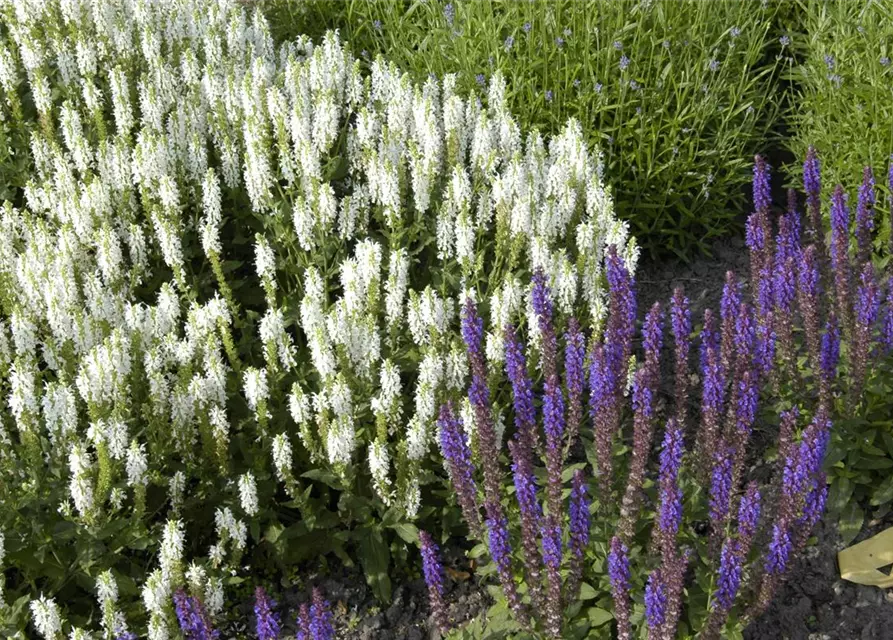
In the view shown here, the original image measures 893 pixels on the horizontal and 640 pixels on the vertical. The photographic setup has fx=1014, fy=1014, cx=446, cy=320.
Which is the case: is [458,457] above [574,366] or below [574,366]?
below

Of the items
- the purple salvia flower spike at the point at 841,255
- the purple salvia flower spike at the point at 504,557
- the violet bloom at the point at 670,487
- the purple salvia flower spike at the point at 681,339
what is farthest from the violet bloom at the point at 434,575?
the purple salvia flower spike at the point at 841,255

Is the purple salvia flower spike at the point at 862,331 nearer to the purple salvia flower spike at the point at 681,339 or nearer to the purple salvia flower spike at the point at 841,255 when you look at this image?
the purple salvia flower spike at the point at 841,255

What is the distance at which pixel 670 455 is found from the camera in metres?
2.87

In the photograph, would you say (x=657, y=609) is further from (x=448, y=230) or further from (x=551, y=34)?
(x=551, y=34)

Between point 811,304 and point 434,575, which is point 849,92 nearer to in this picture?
point 811,304

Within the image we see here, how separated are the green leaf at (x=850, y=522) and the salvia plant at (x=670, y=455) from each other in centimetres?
4

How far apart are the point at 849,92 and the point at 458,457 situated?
3.57 m

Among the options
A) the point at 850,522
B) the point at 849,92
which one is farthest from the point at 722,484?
the point at 849,92

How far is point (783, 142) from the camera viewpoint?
20.0ft

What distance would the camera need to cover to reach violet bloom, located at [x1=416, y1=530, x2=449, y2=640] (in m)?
2.81

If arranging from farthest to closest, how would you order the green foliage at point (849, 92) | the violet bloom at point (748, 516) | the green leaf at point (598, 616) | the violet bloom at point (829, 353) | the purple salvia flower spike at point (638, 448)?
the green foliage at point (849, 92) < the violet bloom at point (829, 353) < the green leaf at point (598, 616) < the purple salvia flower spike at point (638, 448) < the violet bloom at point (748, 516)

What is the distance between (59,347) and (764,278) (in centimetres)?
276

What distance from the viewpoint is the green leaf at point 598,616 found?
3299 millimetres

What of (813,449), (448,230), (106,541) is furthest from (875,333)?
(106,541)
